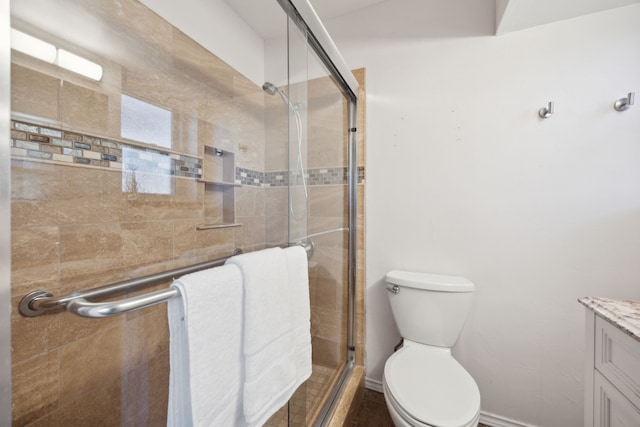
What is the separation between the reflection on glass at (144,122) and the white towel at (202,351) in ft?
2.45

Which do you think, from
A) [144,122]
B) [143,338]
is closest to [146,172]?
[144,122]

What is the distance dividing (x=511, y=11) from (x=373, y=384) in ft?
6.75

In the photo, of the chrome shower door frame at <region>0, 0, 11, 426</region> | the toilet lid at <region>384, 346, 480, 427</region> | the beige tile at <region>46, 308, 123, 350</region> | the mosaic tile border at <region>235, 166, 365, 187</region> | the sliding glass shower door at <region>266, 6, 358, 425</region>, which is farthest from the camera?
the mosaic tile border at <region>235, 166, 365, 187</region>

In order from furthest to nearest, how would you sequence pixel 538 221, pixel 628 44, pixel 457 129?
pixel 457 129 < pixel 538 221 < pixel 628 44

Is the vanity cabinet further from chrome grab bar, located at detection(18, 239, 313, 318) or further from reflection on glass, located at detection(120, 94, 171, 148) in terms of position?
reflection on glass, located at detection(120, 94, 171, 148)

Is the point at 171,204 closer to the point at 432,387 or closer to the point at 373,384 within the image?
the point at 432,387

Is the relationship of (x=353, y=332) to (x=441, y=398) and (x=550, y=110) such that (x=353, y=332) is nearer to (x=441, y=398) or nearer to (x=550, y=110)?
(x=441, y=398)

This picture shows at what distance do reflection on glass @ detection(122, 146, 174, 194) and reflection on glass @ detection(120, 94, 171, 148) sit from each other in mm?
55

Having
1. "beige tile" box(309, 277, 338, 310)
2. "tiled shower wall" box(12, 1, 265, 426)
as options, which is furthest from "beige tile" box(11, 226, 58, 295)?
"beige tile" box(309, 277, 338, 310)

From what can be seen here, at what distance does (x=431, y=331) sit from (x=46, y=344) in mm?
1489

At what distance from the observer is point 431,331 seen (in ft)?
4.23

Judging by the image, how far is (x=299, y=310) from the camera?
874 mm

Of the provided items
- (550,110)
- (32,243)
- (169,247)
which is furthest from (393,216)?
(32,243)

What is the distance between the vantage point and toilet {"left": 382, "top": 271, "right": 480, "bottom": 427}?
89 centimetres
